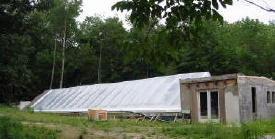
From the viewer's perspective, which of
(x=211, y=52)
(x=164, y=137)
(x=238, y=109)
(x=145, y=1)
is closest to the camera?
(x=145, y=1)

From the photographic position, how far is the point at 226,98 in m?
19.6

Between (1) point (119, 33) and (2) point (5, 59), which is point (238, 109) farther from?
(1) point (119, 33)

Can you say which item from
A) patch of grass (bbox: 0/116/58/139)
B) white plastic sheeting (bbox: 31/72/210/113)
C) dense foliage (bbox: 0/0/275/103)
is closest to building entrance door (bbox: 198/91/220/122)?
white plastic sheeting (bbox: 31/72/210/113)

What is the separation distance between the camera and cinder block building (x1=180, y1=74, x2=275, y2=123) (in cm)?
1936

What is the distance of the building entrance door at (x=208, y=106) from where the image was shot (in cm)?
2008

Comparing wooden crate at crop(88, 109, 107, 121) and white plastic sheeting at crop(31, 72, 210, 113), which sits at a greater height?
white plastic sheeting at crop(31, 72, 210, 113)

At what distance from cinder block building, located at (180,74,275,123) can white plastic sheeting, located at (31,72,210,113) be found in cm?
131

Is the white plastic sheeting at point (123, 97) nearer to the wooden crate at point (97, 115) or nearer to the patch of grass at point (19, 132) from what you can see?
the wooden crate at point (97, 115)

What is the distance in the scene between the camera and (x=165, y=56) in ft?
14.1

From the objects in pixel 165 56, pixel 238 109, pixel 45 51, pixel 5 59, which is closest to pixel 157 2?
pixel 165 56

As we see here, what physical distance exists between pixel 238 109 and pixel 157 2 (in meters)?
16.0

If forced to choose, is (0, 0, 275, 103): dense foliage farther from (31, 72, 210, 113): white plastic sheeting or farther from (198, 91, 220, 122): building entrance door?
(198, 91, 220, 122): building entrance door

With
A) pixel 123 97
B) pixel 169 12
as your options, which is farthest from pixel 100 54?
pixel 169 12

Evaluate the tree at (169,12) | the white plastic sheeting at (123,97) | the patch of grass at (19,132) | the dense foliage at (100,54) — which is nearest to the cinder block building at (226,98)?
the white plastic sheeting at (123,97)
